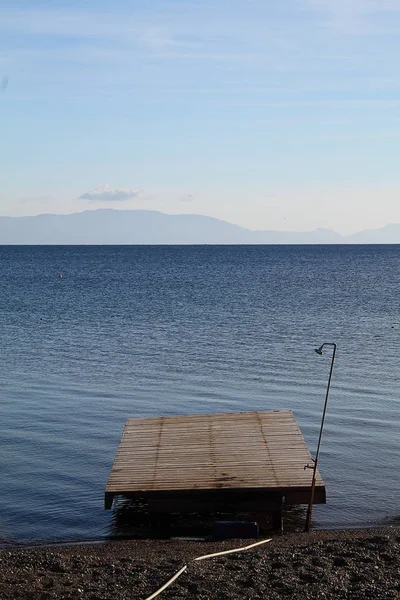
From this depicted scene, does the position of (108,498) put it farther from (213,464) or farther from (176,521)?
(213,464)

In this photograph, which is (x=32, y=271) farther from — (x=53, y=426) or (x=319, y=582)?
(x=319, y=582)

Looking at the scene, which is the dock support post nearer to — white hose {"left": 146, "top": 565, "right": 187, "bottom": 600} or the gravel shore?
the gravel shore

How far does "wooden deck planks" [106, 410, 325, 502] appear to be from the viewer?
1702cm

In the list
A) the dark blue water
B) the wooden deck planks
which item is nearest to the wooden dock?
the wooden deck planks

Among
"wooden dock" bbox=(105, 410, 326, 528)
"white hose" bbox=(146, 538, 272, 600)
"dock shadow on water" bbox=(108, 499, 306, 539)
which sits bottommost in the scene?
"dock shadow on water" bbox=(108, 499, 306, 539)

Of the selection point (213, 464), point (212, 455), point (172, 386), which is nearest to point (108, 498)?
point (213, 464)

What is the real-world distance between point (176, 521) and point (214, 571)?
202 inches

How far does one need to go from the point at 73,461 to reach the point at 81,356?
1729 cm

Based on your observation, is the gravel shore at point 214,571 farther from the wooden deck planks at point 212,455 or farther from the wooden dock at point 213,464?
the wooden deck planks at point 212,455

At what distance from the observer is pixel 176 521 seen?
18.0 metres

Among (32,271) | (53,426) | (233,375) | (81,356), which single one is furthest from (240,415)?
(32,271)

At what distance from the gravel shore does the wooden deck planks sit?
164cm

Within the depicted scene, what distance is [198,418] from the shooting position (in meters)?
22.6

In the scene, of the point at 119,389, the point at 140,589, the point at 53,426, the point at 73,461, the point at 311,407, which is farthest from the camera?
the point at 119,389
